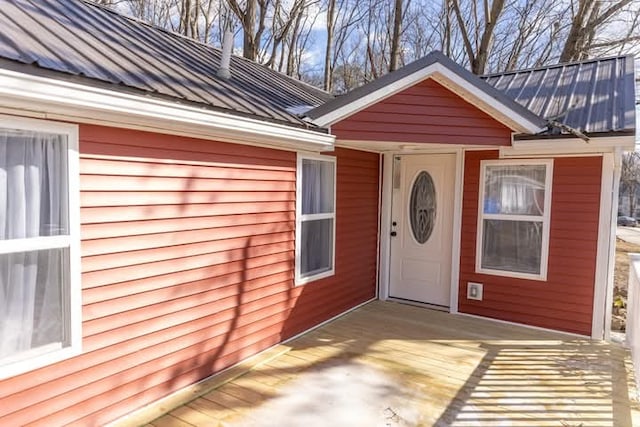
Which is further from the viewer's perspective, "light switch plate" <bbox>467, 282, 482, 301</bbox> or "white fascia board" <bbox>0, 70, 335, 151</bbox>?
"light switch plate" <bbox>467, 282, 482, 301</bbox>

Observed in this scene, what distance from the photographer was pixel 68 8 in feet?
11.7

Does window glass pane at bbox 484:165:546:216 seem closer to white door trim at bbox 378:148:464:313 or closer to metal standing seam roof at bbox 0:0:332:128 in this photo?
white door trim at bbox 378:148:464:313

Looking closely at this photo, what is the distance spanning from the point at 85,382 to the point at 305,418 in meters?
1.45

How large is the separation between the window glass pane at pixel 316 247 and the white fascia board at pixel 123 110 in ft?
3.97

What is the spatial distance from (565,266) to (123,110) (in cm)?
471

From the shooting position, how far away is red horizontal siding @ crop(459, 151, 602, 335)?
473cm

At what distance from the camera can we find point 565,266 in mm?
4879

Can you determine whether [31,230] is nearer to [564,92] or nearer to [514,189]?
[514,189]

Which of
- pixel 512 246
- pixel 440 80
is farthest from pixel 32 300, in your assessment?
pixel 512 246

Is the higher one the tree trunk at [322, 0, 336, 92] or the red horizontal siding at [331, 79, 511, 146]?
the tree trunk at [322, 0, 336, 92]

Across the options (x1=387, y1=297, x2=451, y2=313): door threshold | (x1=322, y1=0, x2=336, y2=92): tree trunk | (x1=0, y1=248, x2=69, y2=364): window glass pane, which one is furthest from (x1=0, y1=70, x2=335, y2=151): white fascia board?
(x1=322, y1=0, x2=336, y2=92): tree trunk

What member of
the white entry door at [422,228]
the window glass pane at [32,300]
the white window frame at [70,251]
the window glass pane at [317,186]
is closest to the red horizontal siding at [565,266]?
the white entry door at [422,228]

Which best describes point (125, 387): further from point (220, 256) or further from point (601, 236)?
point (601, 236)

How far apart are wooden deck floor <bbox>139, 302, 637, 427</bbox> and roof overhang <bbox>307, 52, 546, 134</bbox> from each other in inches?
90.0
